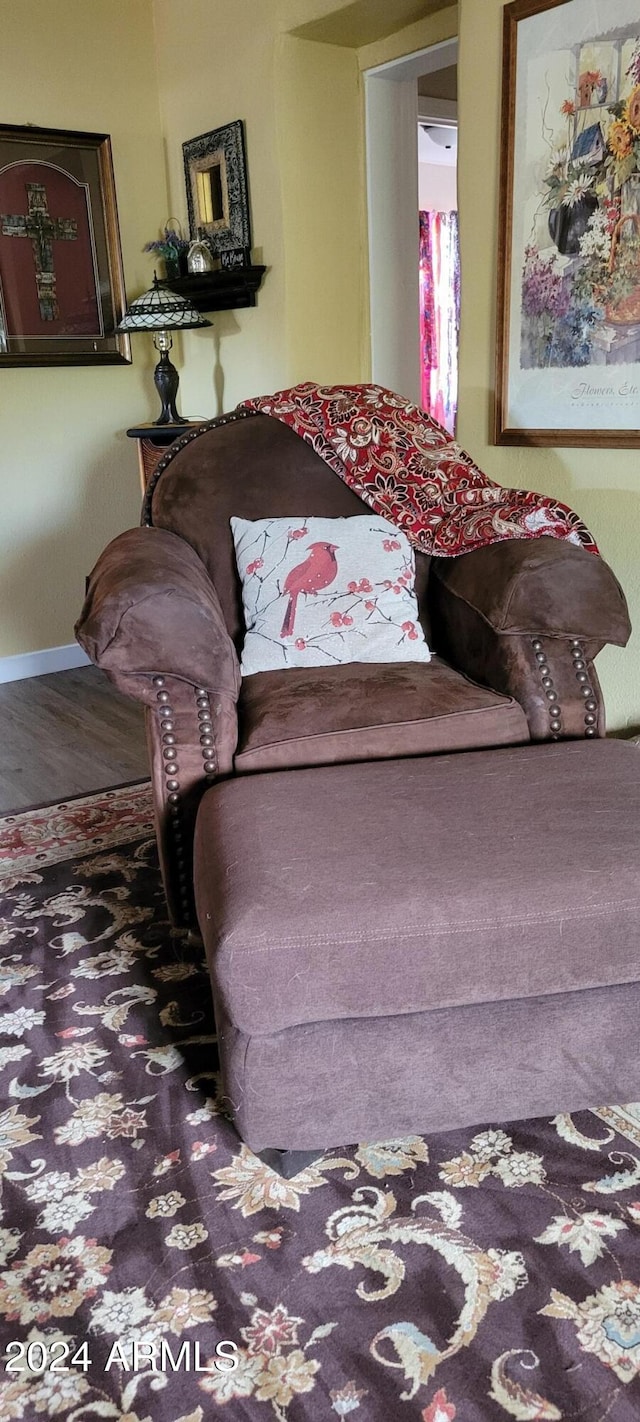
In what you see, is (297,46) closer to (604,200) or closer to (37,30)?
(37,30)

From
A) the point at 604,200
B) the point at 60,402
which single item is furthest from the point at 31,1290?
the point at 60,402

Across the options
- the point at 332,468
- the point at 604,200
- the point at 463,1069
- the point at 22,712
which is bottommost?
the point at 22,712

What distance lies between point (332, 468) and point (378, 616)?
420 mm

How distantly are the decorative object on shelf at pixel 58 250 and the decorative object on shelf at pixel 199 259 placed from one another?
34 cm

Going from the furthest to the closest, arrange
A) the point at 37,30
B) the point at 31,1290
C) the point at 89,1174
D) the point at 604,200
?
the point at 37,30 → the point at 604,200 → the point at 89,1174 → the point at 31,1290

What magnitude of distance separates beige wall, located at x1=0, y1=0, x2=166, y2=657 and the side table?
12.6 inches

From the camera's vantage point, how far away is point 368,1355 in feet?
3.64

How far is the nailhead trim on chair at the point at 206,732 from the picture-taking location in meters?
1.70

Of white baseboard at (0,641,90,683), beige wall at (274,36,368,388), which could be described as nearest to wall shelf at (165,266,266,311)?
beige wall at (274,36,368,388)

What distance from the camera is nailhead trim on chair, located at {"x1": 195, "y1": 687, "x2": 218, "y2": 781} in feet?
5.59

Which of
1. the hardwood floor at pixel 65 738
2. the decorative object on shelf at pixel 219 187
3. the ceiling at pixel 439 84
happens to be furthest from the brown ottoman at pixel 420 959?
the ceiling at pixel 439 84

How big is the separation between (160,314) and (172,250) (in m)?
0.46

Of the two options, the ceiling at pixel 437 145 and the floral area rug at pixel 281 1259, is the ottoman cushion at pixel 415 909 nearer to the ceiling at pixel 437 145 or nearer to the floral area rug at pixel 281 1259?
the floral area rug at pixel 281 1259

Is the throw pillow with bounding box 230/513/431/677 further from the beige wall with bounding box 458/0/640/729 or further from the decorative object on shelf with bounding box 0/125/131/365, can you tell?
the decorative object on shelf with bounding box 0/125/131/365
